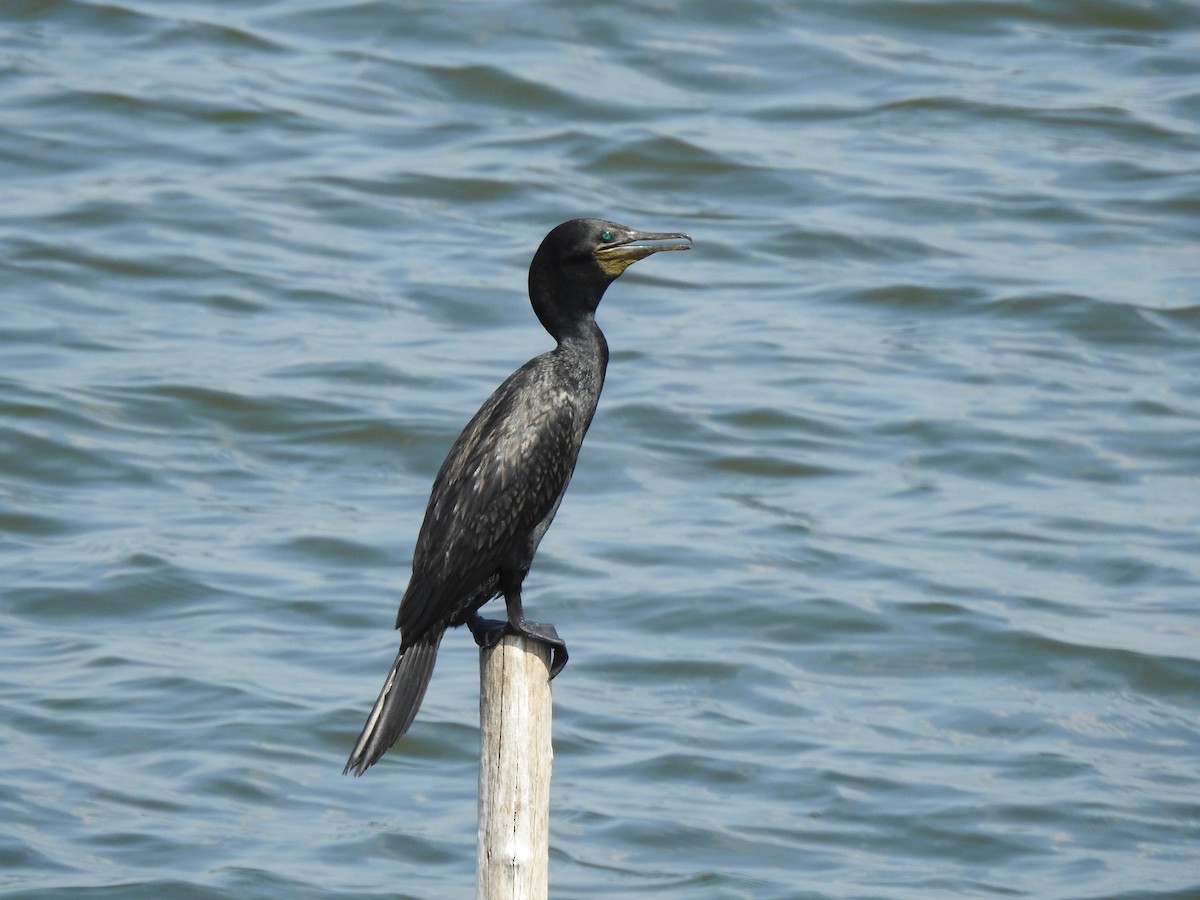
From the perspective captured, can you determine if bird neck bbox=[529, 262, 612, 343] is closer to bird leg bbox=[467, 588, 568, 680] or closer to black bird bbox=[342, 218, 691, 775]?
black bird bbox=[342, 218, 691, 775]

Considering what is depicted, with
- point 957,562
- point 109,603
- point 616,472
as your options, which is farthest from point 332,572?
point 957,562

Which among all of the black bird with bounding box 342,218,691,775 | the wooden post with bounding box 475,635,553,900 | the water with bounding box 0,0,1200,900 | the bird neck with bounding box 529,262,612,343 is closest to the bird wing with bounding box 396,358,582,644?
the black bird with bounding box 342,218,691,775

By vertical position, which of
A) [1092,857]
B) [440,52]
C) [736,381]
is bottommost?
[1092,857]

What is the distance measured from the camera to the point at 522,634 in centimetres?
523

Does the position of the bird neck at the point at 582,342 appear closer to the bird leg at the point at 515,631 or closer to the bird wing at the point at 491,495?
the bird wing at the point at 491,495

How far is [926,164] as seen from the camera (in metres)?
18.2

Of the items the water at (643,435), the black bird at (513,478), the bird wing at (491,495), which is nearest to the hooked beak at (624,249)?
the black bird at (513,478)

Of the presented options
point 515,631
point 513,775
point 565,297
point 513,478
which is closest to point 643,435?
point 565,297

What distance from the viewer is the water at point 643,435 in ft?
32.2

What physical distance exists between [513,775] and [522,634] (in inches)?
15.4

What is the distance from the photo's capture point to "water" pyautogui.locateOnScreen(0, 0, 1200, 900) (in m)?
9.82

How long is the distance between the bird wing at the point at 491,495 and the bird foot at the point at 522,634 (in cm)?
9

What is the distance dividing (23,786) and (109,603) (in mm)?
1940

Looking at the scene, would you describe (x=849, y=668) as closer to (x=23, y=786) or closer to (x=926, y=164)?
(x=23, y=786)
